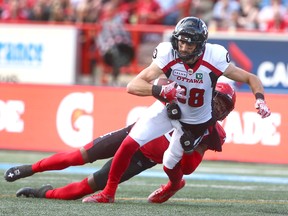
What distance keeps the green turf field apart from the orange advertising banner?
297 millimetres

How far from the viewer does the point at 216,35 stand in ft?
54.4

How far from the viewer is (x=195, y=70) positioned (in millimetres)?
7855

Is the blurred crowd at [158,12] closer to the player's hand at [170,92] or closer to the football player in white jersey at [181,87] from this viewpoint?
the football player in white jersey at [181,87]

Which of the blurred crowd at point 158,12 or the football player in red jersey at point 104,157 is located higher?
the blurred crowd at point 158,12

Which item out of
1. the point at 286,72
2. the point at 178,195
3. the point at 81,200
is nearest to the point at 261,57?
the point at 286,72

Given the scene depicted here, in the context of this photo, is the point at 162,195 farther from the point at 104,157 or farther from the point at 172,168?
the point at 104,157

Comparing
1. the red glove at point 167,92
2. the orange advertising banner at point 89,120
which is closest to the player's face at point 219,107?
the red glove at point 167,92

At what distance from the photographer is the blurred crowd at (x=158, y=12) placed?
1702cm

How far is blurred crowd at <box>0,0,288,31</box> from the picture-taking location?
17016mm

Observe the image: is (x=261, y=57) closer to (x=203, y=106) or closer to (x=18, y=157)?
(x=18, y=157)

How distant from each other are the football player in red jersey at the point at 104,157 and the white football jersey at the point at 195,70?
435 mm

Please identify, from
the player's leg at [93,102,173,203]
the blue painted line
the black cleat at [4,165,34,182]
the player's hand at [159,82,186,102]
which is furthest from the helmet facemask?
the blue painted line

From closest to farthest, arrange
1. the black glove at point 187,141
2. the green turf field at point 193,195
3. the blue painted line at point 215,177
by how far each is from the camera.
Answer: the green turf field at point 193,195 < the black glove at point 187,141 < the blue painted line at point 215,177

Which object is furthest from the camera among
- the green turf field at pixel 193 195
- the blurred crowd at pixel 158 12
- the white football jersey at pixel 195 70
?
the blurred crowd at pixel 158 12
